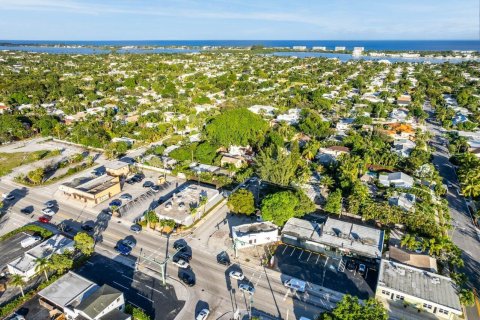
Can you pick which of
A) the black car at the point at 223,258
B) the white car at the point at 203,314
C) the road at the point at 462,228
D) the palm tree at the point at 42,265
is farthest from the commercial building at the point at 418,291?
the palm tree at the point at 42,265

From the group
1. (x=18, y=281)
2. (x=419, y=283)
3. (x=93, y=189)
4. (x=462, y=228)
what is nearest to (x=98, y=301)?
(x=18, y=281)

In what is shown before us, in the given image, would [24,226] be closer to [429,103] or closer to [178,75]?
[429,103]

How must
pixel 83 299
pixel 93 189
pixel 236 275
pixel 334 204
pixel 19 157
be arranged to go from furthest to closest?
pixel 19 157 → pixel 93 189 → pixel 334 204 → pixel 236 275 → pixel 83 299

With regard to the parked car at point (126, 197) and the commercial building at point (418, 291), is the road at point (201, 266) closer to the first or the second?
the parked car at point (126, 197)

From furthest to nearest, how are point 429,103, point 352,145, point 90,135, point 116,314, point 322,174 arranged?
1. point 429,103
2. point 90,135
3. point 352,145
4. point 322,174
5. point 116,314

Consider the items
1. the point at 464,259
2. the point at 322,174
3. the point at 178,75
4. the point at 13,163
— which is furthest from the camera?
the point at 178,75

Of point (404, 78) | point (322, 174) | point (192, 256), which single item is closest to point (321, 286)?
point (192, 256)

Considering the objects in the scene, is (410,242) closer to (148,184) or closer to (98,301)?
(98,301)

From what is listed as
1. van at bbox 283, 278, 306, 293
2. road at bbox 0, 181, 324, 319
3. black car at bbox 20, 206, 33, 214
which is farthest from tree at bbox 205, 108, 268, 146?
van at bbox 283, 278, 306, 293
